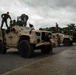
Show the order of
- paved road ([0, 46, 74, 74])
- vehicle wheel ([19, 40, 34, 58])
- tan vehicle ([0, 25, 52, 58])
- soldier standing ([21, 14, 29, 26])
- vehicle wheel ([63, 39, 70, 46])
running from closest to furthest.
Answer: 1. paved road ([0, 46, 74, 74])
2. vehicle wheel ([19, 40, 34, 58])
3. tan vehicle ([0, 25, 52, 58])
4. soldier standing ([21, 14, 29, 26])
5. vehicle wheel ([63, 39, 70, 46])

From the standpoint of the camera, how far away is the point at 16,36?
14695 mm

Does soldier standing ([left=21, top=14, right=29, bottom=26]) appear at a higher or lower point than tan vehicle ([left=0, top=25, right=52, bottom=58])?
higher

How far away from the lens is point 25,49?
13523mm

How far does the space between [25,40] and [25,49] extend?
50 centimetres

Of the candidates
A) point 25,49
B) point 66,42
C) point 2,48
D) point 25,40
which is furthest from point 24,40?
point 66,42

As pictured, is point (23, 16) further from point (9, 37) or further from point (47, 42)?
point (47, 42)

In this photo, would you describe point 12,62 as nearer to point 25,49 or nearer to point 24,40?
point 25,49

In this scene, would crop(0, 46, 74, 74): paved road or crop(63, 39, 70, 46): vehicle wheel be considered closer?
crop(0, 46, 74, 74): paved road

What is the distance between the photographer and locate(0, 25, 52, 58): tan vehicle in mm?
13375

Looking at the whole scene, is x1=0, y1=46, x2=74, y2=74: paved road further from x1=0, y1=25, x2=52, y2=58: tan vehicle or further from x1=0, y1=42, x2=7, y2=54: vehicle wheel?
x1=0, y1=42, x2=7, y2=54: vehicle wheel

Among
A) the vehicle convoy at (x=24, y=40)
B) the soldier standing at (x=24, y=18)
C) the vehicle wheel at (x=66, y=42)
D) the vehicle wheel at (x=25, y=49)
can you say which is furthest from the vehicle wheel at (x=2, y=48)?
the vehicle wheel at (x=66, y=42)

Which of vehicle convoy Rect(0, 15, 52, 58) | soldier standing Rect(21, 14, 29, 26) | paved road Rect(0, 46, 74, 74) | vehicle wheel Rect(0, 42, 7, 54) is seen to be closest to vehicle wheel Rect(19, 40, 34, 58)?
vehicle convoy Rect(0, 15, 52, 58)

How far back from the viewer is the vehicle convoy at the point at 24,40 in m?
13.4

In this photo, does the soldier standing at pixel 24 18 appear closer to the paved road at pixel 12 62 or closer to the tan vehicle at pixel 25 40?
the tan vehicle at pixel 25 40
